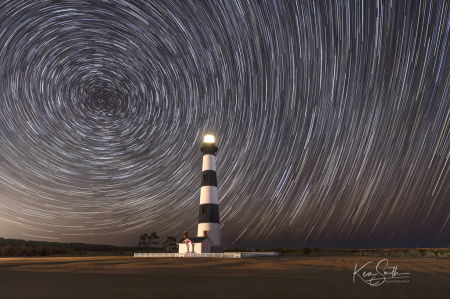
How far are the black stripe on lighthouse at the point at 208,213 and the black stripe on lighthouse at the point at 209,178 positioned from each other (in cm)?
307

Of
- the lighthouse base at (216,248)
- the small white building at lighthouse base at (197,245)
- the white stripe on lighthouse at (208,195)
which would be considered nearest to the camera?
the small white building at lighthouse base at (197,245)

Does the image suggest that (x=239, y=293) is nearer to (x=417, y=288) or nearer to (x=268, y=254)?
(x=417, y=288)

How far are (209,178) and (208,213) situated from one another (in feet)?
16.5

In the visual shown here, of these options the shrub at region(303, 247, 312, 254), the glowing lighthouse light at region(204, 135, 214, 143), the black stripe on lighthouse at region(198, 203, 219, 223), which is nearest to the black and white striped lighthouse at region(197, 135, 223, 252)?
the black stripe on lighthouse at region(198, 203, 219, 223)

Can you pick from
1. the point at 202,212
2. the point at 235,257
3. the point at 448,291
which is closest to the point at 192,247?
the point at 202,212

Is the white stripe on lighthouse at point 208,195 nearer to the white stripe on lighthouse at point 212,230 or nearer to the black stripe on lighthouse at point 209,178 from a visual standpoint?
the black stripe on lighthouse at point 209,178

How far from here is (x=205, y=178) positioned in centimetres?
4403

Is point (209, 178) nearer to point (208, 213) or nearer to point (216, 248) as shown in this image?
point (208, 213)

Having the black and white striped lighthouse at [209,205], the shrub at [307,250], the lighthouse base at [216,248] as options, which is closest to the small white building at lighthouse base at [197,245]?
the lighthouse base at [216,248]

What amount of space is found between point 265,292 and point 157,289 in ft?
12.6

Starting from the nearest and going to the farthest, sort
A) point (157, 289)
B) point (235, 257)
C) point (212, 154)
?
point (157, 289), point (235, 257), point (212, 154)

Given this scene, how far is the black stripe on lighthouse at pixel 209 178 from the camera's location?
A: 43.6 m

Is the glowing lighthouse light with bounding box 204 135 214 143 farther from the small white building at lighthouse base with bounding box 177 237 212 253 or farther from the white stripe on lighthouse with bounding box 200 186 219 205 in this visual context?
the small white building at lighthouse base with bounding box 177 237 212 253

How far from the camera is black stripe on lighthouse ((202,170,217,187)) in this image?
143 ft
